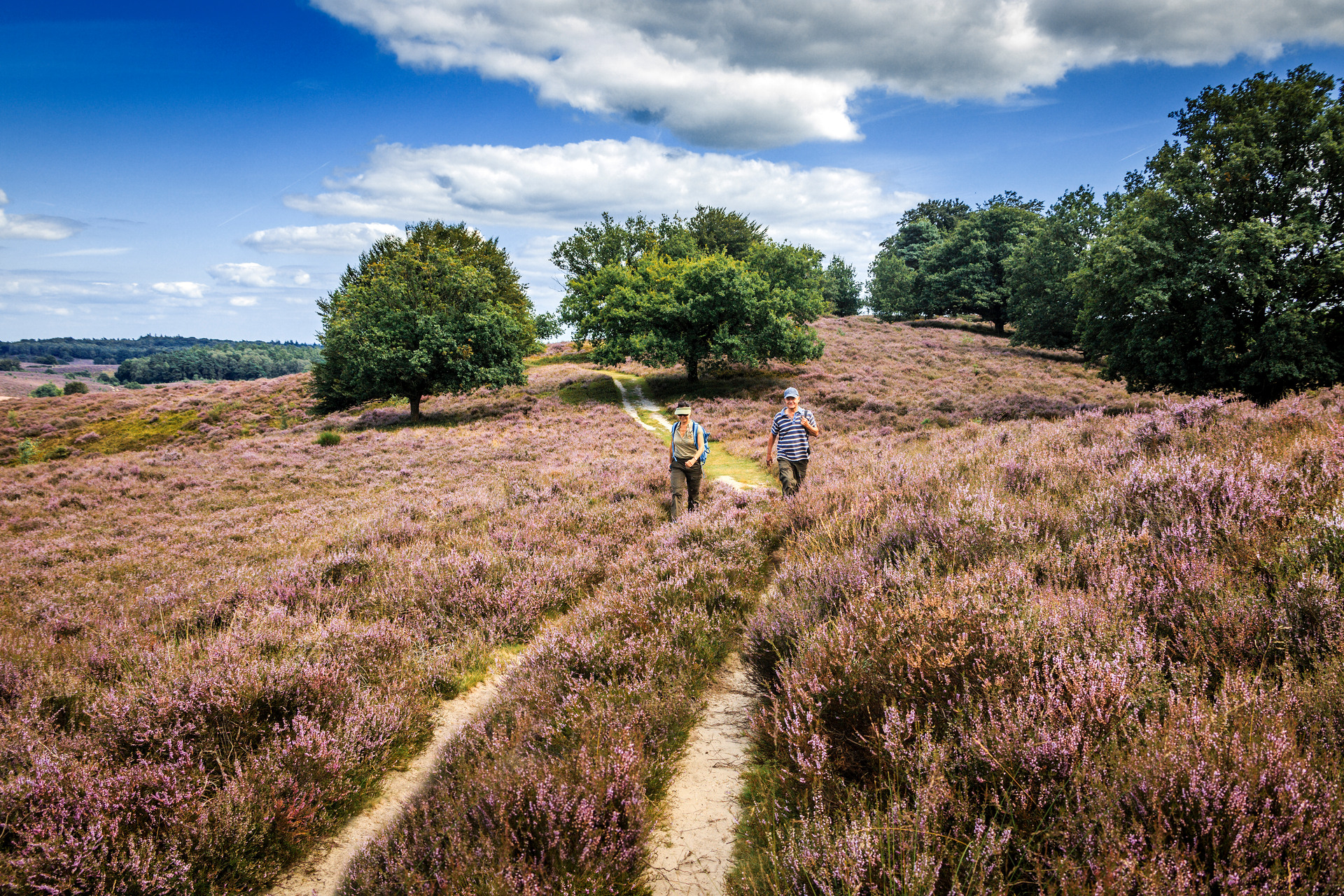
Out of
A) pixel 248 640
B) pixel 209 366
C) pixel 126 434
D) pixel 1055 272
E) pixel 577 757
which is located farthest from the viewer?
pixel 209 366

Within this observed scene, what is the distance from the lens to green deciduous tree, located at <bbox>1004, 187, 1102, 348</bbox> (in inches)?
1443

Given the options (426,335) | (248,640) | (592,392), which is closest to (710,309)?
(592,392)

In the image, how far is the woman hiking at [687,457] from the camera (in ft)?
30.0

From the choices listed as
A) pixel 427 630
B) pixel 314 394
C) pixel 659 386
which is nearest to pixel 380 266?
pixel 314 394

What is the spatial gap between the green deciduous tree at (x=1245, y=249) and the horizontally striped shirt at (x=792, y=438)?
1524 cm

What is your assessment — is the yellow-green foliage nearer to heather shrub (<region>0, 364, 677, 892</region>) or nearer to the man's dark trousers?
heather shrub (<region>0, 364, 677, 892</region>)

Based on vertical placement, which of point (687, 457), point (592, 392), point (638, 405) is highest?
point (592, 392)

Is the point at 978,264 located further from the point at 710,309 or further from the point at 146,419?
the point at 146,419

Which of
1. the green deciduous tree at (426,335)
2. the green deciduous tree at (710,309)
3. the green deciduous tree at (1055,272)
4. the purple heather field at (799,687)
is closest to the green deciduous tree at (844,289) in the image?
the green deciduous tree at (1055,272)

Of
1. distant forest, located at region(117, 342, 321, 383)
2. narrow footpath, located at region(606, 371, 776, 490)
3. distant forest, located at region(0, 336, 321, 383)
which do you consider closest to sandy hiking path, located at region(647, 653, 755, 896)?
narrow footpath, located at region(606, 371, 776, 490)

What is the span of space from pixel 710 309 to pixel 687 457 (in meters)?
20.2

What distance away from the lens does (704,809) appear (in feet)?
10.7

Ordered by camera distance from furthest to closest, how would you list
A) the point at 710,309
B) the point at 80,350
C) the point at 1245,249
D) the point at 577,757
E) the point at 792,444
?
the point at 80,350
the point at 710,309
the point at 1245,249
the point at 792,444
the point at 577,757

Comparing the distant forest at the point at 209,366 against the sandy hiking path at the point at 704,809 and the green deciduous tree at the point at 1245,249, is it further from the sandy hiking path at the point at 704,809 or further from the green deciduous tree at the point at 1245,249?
the sandy hiking path at the point at 704,809
